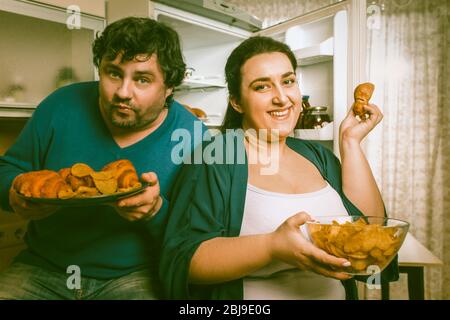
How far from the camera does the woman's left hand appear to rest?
0.86m

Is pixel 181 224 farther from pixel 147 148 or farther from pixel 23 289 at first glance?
pixel 23 289

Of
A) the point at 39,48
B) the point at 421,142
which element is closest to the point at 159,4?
the point at 39,48

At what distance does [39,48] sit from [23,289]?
2.77 feet

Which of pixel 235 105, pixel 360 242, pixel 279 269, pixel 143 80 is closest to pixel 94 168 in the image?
pixel 143 80

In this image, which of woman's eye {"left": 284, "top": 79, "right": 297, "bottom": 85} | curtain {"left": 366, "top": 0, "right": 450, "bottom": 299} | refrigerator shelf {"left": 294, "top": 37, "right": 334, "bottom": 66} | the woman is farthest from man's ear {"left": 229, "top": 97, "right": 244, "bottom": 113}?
curtain {"left": 366, "top": 0, "right": 450, "bottom": 299}

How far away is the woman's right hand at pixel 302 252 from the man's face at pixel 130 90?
18.2 inches

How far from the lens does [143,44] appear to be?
85 centimetres

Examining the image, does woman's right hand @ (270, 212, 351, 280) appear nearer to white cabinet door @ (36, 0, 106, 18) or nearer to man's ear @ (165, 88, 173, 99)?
man's ear @ (165, 88, 173, 99)

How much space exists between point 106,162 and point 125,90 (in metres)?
0.18

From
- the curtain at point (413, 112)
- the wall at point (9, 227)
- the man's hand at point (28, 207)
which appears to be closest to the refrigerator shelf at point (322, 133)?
the curtain at point (413, 112)

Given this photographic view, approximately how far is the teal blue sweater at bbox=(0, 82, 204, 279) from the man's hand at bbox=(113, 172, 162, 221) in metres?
0.09

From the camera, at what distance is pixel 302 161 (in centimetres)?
88

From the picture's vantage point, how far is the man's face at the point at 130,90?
2.74 ft

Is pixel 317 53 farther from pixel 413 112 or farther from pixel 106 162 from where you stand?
pixel 413 112
